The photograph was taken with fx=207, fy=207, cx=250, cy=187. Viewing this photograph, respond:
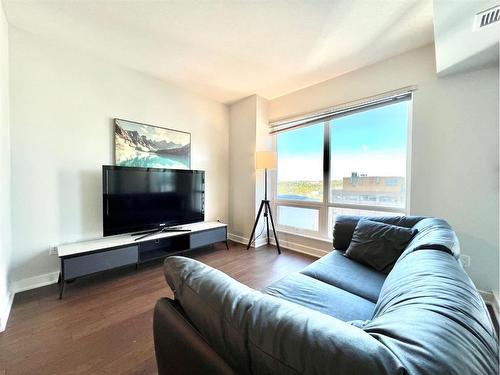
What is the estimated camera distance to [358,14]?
1823mm

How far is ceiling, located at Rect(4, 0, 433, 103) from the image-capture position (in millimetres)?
1775

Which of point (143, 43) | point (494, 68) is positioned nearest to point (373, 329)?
point (494, 68)

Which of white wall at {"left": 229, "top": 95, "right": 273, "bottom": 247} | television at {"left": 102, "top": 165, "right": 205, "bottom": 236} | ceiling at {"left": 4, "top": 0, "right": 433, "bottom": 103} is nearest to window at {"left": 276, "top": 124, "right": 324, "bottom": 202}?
white wall at {"left": 229, "top": 95, "right": 273, "bottom": 247}

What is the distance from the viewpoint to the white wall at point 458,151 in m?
1.94

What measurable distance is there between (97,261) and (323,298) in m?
2.19

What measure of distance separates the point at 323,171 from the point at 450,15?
1.95 meters

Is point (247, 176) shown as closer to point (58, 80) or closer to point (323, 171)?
point (323, 171)

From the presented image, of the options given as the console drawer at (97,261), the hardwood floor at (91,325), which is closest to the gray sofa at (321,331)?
the hardwood floor at (91,325)

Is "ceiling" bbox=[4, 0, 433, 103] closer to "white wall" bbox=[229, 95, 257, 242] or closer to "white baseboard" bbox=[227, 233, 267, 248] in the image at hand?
"white wall" bbox=[229, 95, 257, 242]

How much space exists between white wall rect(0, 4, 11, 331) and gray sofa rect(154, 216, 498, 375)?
1.78m

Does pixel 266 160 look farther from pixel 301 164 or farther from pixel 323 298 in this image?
pixel 323 298

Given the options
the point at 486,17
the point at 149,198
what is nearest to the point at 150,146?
the point at 149,198

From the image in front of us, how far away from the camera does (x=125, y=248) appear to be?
231 centimetres

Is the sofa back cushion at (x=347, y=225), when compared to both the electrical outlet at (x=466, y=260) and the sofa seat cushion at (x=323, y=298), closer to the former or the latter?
the sofa seat cushion at (x=323, y=298)
